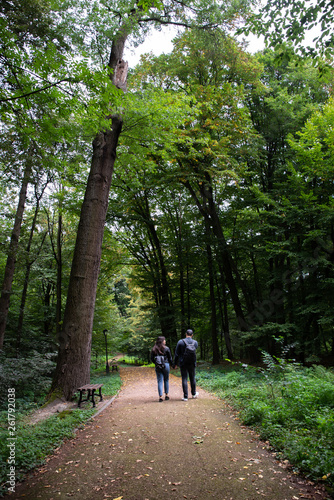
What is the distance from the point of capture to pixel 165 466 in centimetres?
321

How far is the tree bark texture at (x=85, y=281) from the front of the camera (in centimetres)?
595

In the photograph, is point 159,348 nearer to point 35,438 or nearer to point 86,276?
point 86,276

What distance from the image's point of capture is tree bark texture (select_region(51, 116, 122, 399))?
5.95m

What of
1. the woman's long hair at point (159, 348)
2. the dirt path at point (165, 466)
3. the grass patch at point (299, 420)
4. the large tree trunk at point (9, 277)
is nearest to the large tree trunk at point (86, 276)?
the dirt path at point (165, 466)

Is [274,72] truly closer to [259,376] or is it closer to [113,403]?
[259,376]

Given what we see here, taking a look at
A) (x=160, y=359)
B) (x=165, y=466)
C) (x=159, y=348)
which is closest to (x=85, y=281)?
(x=159, y=348)

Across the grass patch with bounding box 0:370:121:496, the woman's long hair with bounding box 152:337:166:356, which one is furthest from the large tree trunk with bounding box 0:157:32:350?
the woman's long hair with bounding box 152:337:166:356

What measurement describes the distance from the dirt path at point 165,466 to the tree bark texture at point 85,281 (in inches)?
54.2

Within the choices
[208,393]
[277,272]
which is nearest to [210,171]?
[277,272]

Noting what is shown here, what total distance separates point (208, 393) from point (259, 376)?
201 centimetres

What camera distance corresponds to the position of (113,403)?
6930 mm

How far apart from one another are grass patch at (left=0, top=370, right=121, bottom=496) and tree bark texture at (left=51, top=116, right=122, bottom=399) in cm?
86

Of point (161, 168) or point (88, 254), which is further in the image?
point (161, 168)

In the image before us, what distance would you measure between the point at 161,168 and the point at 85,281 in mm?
8968
